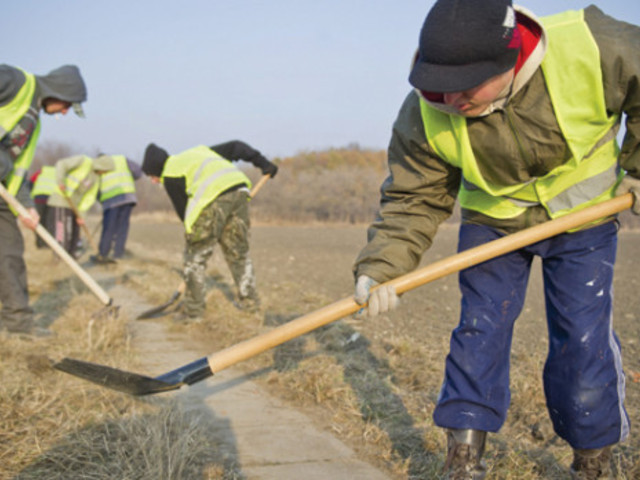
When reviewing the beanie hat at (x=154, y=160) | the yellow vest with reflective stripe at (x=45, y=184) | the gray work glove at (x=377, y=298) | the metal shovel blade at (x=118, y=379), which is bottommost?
the yellow vest with reflective stripe at (x=45, y=184)

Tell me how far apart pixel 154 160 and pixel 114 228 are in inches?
190

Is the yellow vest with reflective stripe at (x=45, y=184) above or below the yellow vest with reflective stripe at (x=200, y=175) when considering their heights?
below

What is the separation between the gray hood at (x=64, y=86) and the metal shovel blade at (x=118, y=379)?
264cm

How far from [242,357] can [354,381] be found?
1364mm

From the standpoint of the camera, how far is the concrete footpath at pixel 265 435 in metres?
2.49

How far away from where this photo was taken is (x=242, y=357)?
2.29 meters

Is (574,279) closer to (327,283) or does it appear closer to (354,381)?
(354,381)

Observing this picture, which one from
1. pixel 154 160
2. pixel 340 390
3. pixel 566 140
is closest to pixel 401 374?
pixel 340 390

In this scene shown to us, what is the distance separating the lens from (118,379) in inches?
100

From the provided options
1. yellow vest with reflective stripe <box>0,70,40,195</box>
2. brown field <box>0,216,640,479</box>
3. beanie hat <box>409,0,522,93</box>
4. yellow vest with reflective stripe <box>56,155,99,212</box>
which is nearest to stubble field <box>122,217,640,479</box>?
brown field <box>0,216,640,479</box>

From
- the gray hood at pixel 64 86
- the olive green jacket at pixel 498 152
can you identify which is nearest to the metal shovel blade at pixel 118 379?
the olive green jacket at pixel 498 152

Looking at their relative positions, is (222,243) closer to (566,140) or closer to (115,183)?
(566,140)

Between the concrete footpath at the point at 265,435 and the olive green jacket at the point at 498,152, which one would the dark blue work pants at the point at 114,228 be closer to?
the concrete footpath at the point at 265,435

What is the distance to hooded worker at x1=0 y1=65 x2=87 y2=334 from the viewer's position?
13.6ft
